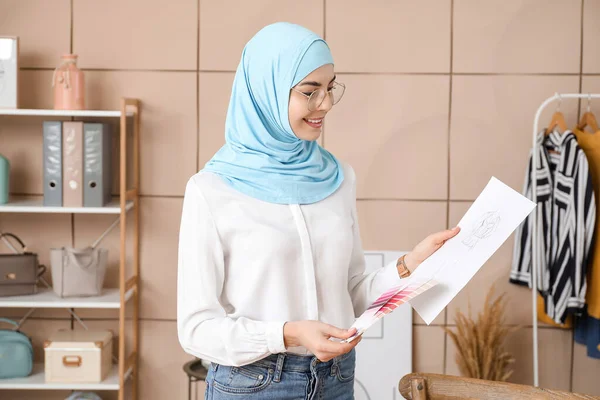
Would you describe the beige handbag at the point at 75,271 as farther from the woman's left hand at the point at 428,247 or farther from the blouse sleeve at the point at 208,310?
the woman's left hand at the point at 428,247

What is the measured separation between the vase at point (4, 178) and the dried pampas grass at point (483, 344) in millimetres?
2051

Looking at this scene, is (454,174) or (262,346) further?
(454,174)

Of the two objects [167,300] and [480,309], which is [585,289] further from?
[167,300]

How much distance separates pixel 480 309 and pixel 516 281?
22 cm

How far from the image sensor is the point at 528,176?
3.02 m

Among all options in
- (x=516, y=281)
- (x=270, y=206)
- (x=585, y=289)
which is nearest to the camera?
(x=270, y=206)

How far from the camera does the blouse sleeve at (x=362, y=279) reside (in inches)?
67.2

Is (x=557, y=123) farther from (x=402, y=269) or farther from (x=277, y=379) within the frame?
(x=277, y=379)

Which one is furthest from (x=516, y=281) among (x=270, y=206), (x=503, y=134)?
(x=270, y=206)

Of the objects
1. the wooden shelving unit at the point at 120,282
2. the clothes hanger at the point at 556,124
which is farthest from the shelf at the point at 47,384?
the clothes hanger at the point at 556,124

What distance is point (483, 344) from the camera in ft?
9.75

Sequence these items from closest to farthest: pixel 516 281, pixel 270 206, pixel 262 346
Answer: pixel 262 346, pixel 270 206, pixel 516 281

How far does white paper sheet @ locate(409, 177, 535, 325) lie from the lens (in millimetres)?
1495

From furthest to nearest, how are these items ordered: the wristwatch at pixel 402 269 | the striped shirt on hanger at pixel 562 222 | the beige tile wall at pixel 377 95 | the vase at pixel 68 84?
the beige tile wall at pixel 377 95 < the vase at pixel 68 84 < the striped shirt on hanger at pixel 562 222 < the wristwatch at pixel 402 269
